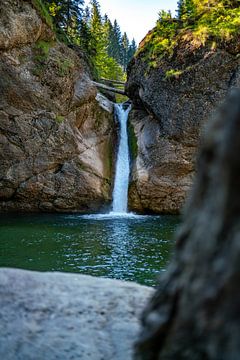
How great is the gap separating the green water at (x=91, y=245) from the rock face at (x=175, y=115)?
3.08 meters

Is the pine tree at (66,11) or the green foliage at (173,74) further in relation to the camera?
the pine tree at (66,11)

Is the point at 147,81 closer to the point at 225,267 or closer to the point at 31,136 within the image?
the point at 31,136

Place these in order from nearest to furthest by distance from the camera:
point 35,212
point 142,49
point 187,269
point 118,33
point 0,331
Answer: point 187,269
point 0,331
point 35,212
point 142,49
point 118,33

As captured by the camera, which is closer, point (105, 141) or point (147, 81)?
point (147, 81)

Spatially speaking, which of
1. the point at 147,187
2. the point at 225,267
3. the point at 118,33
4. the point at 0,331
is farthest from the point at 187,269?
the point at 118,33

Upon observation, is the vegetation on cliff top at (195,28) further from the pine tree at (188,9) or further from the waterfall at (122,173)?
the waterfall at (122,173)

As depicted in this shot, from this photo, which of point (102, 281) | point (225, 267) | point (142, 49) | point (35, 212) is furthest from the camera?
point (142, 49)

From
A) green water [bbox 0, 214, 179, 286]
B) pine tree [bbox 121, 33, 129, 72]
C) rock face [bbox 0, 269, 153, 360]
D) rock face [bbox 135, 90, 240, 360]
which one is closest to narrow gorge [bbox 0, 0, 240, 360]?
green water [bbox 0, 214, 179, 286]

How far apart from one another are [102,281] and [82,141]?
2334 centimetres

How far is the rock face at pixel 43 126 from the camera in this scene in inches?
957

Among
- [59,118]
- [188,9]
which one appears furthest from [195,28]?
[59,118]

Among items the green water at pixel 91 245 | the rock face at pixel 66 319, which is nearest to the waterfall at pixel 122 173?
the green water at pixel 91 245

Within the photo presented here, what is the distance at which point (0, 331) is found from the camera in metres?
4.11

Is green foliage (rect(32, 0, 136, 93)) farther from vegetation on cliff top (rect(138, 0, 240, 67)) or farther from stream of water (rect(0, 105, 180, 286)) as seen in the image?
stream of water (rect(0, 105, 180, 286))
